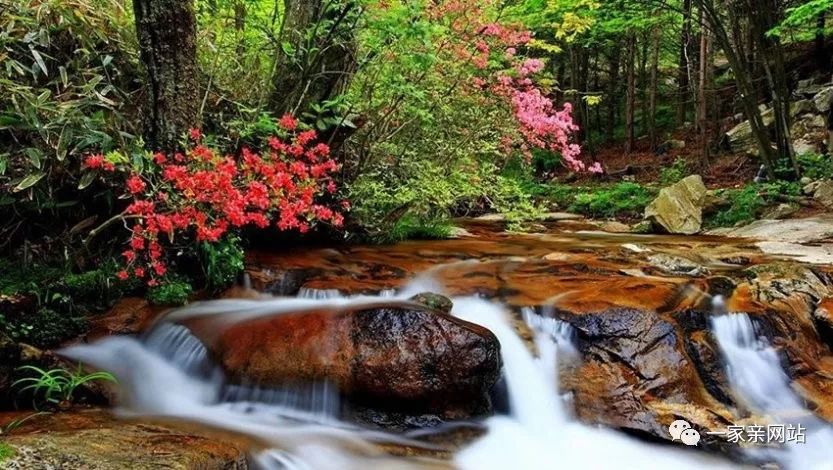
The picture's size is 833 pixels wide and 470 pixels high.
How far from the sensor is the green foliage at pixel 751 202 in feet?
35.8

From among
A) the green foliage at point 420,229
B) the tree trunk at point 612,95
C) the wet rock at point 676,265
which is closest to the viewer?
the wet rock at point 676,265

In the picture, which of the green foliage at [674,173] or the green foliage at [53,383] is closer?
the green foliage at [53,383]

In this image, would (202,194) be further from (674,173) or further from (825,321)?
(674,173)

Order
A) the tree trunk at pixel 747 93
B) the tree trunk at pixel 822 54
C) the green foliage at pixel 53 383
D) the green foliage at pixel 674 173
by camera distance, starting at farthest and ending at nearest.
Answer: the tree trunk at pixel 822 54
the green foliage at pixel 674 173
the tree trunk at pixel 747 93
the green foliage at pixel 53 383

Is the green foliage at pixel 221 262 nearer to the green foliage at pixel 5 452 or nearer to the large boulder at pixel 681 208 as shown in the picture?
the green foliage at pixel 5 452

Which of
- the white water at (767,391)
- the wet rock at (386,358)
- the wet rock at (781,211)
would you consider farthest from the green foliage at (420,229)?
the wet rock at (781,211)

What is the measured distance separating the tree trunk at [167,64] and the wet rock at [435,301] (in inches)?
102

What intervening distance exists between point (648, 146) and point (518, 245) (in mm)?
13048

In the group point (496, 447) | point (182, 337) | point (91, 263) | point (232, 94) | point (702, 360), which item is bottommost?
point (496, 447)

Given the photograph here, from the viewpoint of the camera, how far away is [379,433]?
4254mm

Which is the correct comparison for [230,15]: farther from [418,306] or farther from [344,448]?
[344,448]

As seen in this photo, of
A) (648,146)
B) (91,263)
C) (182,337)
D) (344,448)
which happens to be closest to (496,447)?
(344,448)

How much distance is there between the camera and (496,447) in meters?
4.30

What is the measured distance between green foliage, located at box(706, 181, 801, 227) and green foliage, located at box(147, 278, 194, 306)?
9.72 m
